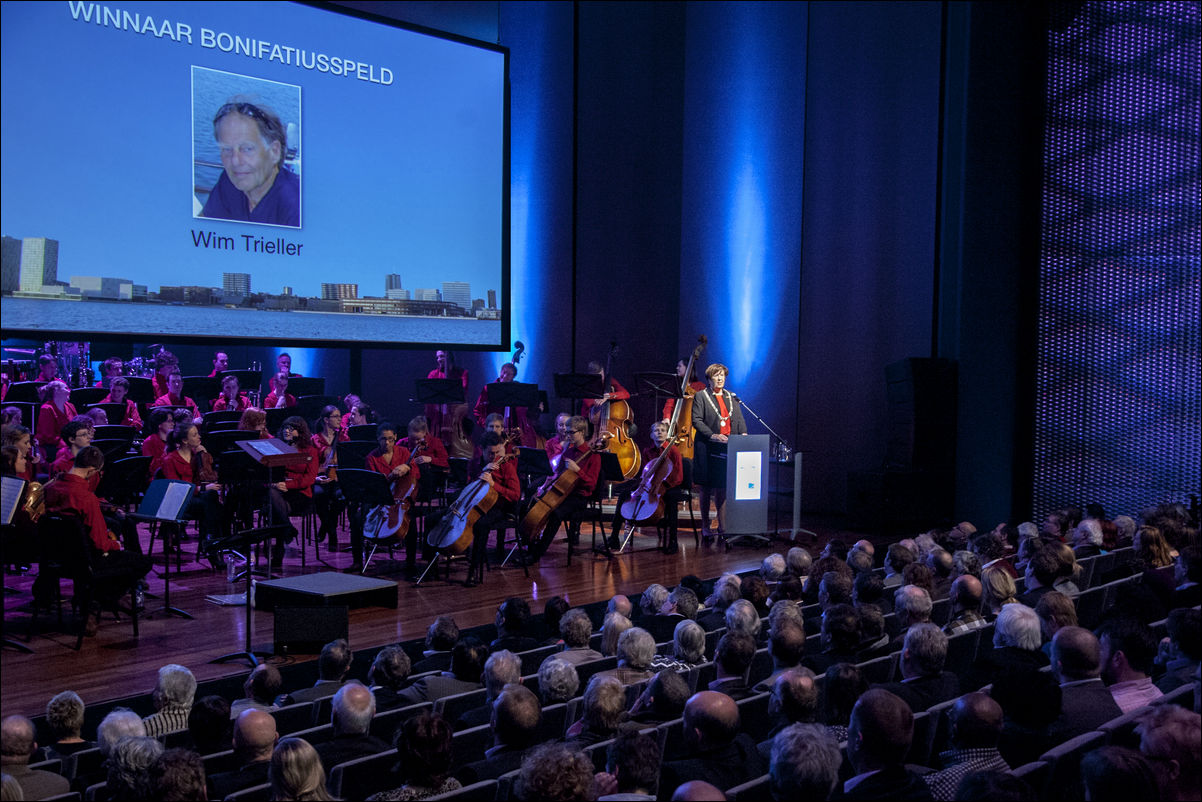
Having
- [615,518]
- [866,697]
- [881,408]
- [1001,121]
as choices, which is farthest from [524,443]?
[866,697]

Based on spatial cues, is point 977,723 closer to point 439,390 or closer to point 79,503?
point 79,503

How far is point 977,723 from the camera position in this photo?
291 centimetres

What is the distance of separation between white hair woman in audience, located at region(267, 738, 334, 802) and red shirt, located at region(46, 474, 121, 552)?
12.7 ft

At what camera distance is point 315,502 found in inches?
337

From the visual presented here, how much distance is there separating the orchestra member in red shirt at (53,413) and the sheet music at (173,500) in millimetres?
2980

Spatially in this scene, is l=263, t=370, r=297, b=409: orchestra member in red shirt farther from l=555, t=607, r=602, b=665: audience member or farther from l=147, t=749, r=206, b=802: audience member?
l=147, t=749, r=206, b=802: audience member

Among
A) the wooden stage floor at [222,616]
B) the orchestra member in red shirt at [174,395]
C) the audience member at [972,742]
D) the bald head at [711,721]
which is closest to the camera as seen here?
the audience member at [972,742]

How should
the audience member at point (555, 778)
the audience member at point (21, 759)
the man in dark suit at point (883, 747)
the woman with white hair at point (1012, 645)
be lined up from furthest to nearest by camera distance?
the woman with white hair at point (1012, 645), the audience member at point (21, 759), the man in dark suit at point (883, 747), the audience member at point (555, 778)

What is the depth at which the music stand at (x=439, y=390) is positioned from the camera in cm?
997

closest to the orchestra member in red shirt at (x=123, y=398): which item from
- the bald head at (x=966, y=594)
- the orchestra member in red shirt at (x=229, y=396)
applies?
the orchestra member in red shirt at (x=229, y=396)

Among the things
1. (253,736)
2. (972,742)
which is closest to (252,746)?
(253,736)

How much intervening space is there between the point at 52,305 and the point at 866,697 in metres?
5.87

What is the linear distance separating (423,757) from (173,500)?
13.2 ft

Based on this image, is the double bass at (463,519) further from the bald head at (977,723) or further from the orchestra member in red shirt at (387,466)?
→ the bald head at (977,723)
